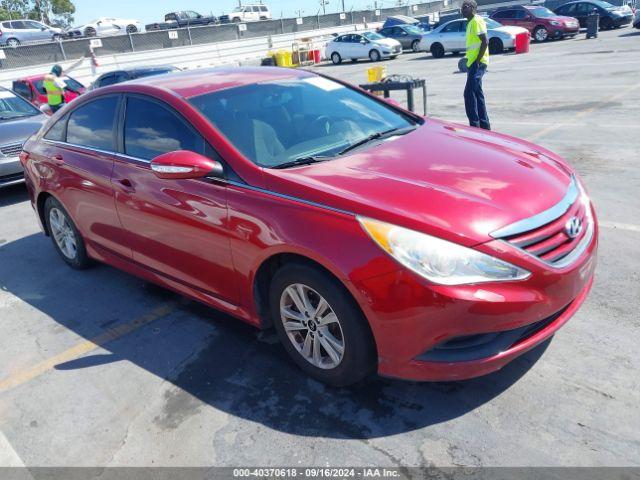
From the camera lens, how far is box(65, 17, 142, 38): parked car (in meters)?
39.5

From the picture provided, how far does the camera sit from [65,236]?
17.2ft

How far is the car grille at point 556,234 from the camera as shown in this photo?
105 inches

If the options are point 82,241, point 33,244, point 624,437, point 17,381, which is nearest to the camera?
point 624,437

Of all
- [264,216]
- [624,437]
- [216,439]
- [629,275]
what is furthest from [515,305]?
[629,275]

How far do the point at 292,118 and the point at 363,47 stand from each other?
25257mm

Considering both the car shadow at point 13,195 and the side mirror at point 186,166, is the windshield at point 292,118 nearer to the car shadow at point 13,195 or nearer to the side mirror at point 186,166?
the side mirror at point 186,166

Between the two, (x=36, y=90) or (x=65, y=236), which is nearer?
(x=65, y=236)

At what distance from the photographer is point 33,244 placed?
6.21 meters

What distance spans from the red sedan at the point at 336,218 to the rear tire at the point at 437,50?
2177 centimetres

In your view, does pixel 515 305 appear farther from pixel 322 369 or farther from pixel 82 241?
pixel 82 241

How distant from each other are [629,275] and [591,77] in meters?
10.8

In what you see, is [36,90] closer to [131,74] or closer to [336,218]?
[131,74]

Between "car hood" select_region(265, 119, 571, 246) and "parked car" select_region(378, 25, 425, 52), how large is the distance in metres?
26.8

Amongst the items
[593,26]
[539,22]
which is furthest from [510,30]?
[593,26]
